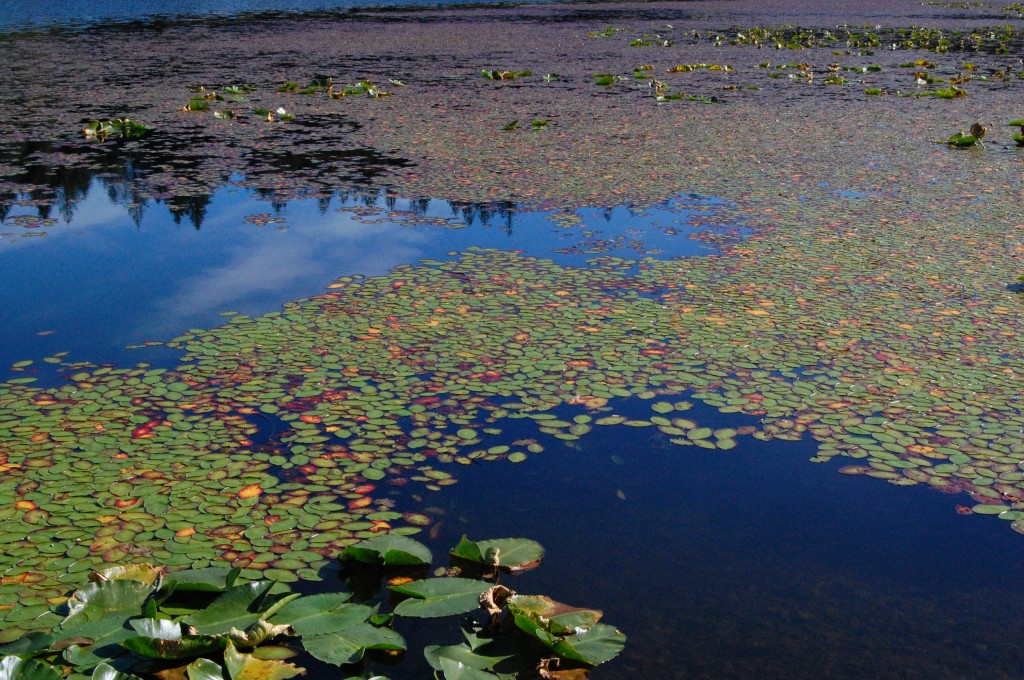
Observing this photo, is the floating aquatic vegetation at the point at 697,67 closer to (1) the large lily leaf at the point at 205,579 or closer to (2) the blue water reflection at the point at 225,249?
(2) the blue water reflection at the point at 225,249

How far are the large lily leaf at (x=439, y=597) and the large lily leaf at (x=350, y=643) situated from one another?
0.09 meters

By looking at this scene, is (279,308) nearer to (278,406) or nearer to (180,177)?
(278,406)

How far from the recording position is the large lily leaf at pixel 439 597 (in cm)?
210

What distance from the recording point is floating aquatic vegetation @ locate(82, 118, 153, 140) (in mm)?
7355

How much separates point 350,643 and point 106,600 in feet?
1.75

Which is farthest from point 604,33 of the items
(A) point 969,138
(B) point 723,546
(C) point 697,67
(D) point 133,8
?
(B) point 723,546

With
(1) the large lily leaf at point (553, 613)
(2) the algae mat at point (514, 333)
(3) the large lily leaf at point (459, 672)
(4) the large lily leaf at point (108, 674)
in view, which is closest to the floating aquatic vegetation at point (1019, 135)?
(2) the algae mat at point (514, 333)

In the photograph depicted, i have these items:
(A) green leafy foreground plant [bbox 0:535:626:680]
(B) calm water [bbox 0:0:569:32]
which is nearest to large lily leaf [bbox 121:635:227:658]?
(A) green leafy foreground plant [bbox 0:535:626:680]

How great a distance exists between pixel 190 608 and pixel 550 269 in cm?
270

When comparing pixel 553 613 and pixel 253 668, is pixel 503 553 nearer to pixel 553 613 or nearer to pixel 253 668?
pixel 553 613

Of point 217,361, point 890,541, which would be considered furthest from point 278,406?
point 890,541

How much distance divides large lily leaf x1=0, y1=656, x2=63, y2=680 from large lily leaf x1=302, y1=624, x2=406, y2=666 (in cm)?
47

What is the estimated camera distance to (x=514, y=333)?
366 cm

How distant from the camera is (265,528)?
7.87ft
